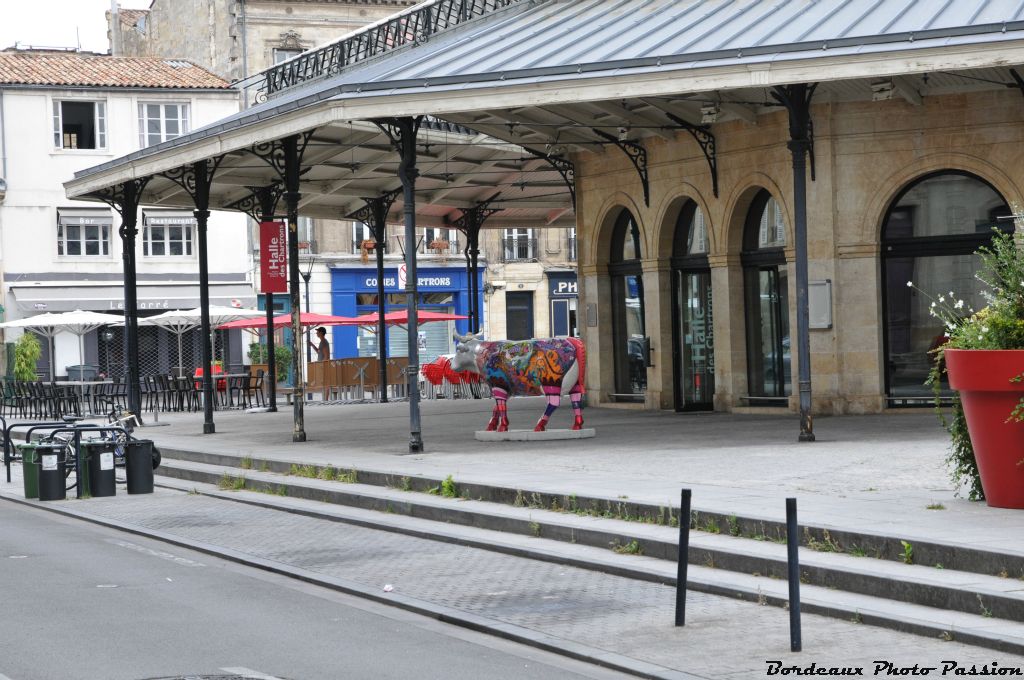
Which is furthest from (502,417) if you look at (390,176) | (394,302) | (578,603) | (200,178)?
(394,302)

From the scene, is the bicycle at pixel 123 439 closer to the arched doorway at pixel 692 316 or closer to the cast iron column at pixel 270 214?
the cast iron column at pixel 270 214

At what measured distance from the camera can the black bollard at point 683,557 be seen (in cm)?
877

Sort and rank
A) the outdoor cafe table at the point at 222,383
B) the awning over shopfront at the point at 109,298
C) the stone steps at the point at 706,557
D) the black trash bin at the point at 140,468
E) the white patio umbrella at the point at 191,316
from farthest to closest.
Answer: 1. the awning over shopfront at the point at 109,298
2. the white patio umbrella at the point at 191,316
3. the outdoor cafe table at the point at 222,383
4. the black trash bin at the point at 140,468
5. the stone steps at the point at 706,557

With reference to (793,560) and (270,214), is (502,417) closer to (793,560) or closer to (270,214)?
(270,214)

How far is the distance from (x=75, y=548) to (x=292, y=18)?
48.7 meters

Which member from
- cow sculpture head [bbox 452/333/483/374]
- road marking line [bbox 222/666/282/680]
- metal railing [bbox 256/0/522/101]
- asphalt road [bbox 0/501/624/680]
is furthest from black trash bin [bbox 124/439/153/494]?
metal railing [bbox 256/0/522/101]

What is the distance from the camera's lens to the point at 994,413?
35.9 feet

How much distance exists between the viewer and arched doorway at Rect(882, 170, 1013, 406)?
21.5 meters

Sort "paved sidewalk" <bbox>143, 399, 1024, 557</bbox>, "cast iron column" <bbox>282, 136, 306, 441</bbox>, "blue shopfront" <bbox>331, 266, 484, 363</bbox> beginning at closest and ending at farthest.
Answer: "paved sidewalk" <bbox>143, 399, 1024, 557</bbox> → "cast iron column" <bbox>282, 136, 306, 441</bbox> → "blue shopfront" <bbox>331, 266, 484, 363</bbox>

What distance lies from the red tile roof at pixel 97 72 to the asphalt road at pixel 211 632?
42936 millimetres

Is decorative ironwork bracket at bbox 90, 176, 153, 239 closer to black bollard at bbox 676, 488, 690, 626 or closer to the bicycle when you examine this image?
the bicycle

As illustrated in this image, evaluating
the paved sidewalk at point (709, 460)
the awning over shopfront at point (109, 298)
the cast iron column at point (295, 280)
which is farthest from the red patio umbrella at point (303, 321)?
the cast iron column at point (295, 280)

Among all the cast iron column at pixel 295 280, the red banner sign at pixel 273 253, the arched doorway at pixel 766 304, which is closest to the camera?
the cast iron column at pixel 295 280

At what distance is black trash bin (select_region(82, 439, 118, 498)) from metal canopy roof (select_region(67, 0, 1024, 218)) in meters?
5.16
